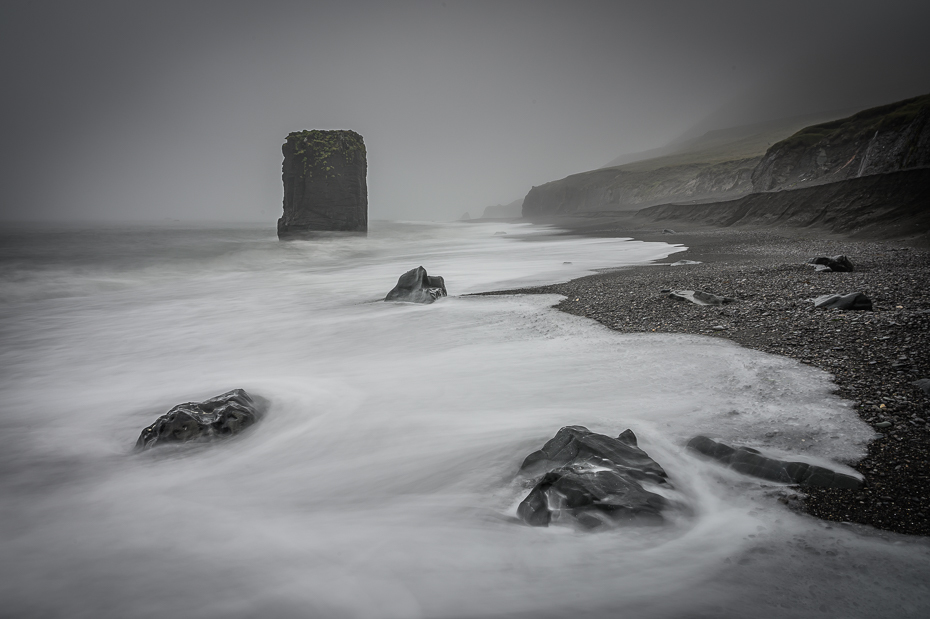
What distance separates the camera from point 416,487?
355 centimetres

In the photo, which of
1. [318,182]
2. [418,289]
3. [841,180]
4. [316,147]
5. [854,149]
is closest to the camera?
[418,289]

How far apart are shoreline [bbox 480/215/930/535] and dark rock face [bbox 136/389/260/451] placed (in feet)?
15.6

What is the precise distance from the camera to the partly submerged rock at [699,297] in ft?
22.5

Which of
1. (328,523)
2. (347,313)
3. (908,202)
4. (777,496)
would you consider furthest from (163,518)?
(908,202)

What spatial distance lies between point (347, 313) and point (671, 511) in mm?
8060

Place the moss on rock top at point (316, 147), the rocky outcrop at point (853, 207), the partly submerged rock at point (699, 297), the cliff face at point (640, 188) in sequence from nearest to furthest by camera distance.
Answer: the partly submerged rock at point (699, 297)
the rocky outcrop at point (853, 207)
the moss on rock top at point (316, 147)
the cliff face at point (640, 188)

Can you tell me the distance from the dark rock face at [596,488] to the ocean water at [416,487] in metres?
0.12

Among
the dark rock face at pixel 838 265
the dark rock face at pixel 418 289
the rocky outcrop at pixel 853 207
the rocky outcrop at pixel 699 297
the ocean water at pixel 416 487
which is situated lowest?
the ocean water at pixel 416 487

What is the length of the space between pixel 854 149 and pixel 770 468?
97.9ft

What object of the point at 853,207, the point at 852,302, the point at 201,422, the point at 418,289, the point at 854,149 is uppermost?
the point at 854,149

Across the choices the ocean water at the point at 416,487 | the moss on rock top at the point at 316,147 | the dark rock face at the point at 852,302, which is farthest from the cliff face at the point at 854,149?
the moss on rock top at the point at 316,147

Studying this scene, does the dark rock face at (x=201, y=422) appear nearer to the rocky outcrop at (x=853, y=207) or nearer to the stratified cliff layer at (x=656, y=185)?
the rocky outcrop at (x=853, y=207)

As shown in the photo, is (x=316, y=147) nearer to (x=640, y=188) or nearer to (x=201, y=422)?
(x=201, y=422)

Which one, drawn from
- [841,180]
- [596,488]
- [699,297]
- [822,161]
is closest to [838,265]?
[699,297]
